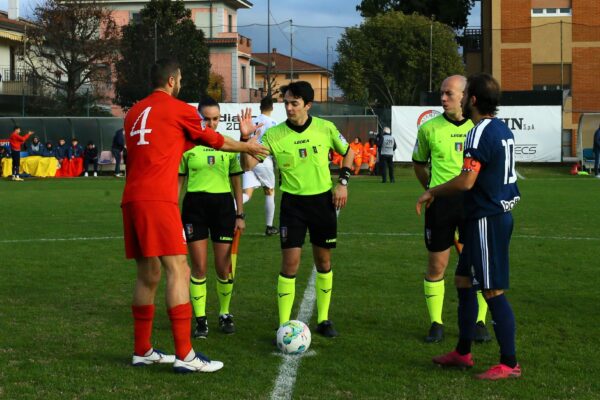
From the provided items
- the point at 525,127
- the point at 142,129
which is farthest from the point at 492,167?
the point at 525,127

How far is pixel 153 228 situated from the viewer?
5.86 meters

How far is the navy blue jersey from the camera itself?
5730 millimetres

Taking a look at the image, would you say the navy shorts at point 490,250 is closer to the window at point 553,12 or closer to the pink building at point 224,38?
the window at point 553,12

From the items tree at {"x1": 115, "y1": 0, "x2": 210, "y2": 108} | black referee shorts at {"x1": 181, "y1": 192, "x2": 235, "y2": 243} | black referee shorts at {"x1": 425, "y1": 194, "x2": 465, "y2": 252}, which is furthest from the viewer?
tree at {"x1": 115, "y1": 0, "x2": 210, "y2": 108}

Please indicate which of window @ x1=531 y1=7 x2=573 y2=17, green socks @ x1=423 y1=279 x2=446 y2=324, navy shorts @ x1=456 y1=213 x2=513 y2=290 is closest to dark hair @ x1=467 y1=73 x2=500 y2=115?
navy shorts @ x1=456 y1=213 x2=513 y2=290

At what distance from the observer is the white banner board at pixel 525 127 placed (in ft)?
118

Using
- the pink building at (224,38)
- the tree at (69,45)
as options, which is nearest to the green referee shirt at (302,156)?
the tree at (69,45)

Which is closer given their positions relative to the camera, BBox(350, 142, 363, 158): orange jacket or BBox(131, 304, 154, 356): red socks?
BBox(131, 304, 154, 356): red socks

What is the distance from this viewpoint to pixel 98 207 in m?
20.3

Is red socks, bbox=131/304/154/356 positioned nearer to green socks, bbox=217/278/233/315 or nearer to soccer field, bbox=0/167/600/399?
soccer field, bbox=0/167/600/399

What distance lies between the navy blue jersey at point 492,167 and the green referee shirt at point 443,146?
1509 millimetres

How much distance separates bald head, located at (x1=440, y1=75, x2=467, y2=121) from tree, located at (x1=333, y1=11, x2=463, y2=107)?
150 feet

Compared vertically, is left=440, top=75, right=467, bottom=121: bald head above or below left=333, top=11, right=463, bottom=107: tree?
below

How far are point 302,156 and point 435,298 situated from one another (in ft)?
5.30
